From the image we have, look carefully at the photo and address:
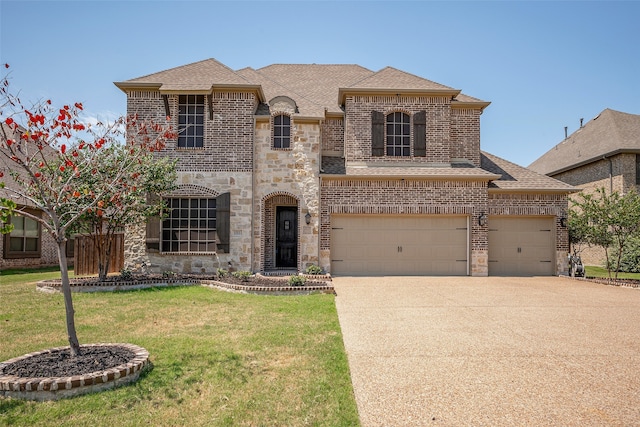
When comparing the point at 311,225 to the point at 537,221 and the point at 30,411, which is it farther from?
the point at 30,411

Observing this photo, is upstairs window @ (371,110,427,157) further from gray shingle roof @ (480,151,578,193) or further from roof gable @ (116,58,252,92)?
roof gable @ (116,58,252,92)

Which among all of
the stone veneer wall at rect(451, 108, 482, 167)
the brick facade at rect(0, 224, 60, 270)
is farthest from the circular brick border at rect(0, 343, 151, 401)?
the brick facade at rect(0, 224, 60, 270)

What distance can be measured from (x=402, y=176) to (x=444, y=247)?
2.88 meters

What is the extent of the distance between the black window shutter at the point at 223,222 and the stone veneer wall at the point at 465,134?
8.43 meters

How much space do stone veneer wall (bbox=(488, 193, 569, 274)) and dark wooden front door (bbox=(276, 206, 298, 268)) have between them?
22.7 ft

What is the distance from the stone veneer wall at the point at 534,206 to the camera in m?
14.5

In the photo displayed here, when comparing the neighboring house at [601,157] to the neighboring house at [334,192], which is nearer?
the neighboring house at [334,192]

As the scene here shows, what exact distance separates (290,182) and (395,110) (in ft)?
15.1

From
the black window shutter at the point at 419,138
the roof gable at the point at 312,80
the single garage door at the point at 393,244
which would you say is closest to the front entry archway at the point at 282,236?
the single garage door at the point at 393,244

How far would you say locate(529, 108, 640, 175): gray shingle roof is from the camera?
2070cm

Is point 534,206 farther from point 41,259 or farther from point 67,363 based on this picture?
point 41,259

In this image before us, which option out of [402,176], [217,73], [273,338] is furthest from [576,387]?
[217,73]

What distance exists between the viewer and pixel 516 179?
1505cm

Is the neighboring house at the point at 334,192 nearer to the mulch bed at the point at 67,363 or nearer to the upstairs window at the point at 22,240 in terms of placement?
the upstairs window at the point at 22,240
